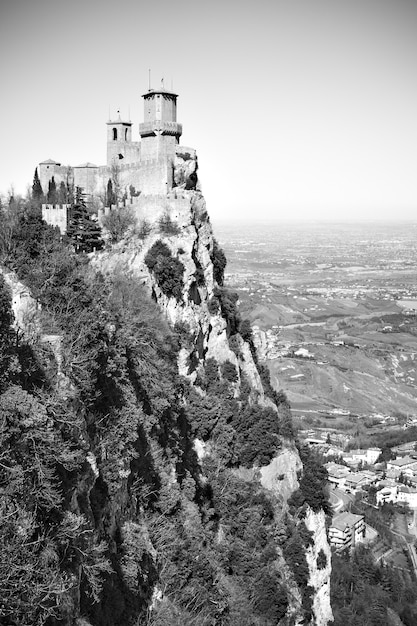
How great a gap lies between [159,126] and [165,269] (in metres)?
7.42

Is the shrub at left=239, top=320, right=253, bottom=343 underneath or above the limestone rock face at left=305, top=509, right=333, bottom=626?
above

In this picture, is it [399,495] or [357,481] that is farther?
[357,481]

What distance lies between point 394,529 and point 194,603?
44491 millimetres

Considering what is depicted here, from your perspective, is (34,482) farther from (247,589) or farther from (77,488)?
(247,589)

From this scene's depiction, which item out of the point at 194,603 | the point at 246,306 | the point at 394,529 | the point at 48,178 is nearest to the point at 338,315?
the point at 246,306

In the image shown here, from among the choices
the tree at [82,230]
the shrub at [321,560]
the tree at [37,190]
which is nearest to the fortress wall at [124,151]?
the tree at [37,190]

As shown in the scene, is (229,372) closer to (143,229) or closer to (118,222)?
(143,229)

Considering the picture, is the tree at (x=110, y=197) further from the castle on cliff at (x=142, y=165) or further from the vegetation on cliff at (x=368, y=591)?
the vegetation on cliff at (x=368, y=591)

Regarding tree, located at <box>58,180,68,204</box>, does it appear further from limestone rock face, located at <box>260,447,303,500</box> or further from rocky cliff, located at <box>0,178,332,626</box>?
limestone rock face, located at <box>260,447,303,500</box>

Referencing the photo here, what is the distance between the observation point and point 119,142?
3438cm

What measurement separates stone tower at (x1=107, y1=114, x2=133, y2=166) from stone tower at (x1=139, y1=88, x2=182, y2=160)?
82 cm

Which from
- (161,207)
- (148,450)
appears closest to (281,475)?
(148,450)

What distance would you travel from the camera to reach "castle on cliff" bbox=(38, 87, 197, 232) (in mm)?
33344

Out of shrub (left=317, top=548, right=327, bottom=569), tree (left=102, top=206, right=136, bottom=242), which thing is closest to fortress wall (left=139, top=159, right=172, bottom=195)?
tree (left=102, top=206, right=136, bottom=242)
